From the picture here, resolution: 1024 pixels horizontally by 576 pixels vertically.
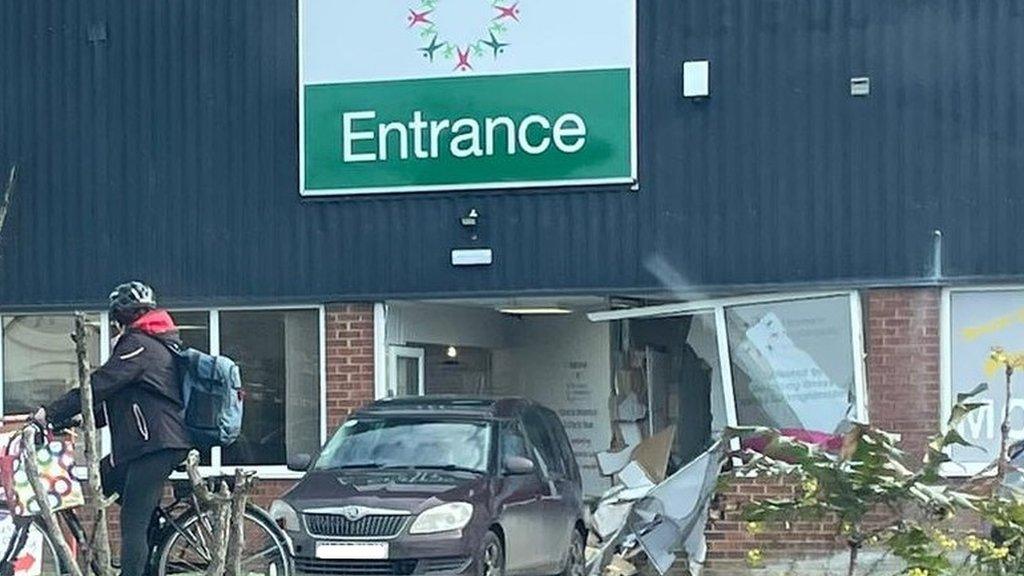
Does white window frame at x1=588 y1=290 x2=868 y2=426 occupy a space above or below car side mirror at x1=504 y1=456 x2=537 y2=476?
above

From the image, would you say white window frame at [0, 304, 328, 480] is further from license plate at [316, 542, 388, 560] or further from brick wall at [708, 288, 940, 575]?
Answer: license plate at [316, 542, 388, 560]

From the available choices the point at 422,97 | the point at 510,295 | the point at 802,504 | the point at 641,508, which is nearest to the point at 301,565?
the point at 641,508

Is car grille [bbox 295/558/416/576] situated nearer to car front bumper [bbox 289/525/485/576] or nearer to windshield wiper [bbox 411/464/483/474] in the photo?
car front bumper [bbox 289/525/485/576]

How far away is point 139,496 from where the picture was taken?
29.1 ft

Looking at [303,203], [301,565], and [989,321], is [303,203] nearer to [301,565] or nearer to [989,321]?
[301,565]

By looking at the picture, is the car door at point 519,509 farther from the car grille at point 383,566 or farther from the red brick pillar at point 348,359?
the red brick pillar at point 348,359

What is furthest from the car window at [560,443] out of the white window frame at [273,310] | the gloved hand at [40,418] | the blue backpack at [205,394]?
the gloved hand at [40,418]

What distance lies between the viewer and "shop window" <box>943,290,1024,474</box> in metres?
14.9

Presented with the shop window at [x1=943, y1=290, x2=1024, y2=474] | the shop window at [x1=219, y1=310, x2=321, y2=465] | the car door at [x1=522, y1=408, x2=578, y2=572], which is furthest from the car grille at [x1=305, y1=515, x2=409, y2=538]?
the shop window at [x1=943, y1=290, x2=1024, y2=474]


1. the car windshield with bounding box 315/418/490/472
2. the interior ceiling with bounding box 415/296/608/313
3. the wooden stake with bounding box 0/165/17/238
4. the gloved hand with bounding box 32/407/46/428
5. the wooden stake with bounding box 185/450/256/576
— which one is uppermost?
the wooden stake with bounding box 0/165/17/238

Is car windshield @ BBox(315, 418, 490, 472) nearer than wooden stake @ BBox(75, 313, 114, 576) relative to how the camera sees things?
No

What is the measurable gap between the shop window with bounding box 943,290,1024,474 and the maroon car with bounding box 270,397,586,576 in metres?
3.35

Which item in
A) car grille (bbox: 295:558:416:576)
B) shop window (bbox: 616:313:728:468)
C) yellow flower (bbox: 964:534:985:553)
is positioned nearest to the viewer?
yellow flower (bbox: 964:534:985:553)

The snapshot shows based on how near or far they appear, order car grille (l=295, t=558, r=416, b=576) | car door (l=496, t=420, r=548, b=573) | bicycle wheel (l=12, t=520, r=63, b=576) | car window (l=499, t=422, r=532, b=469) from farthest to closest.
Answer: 1. car window (l=499, t=422, r=532, b=469)
2. car door (l=496, t=420, r=548, b=573)
3. car grille (l=295, t=558, r=416, b=576)
4. bicycle wheel (l=12, t=520, r=63, b=576)
